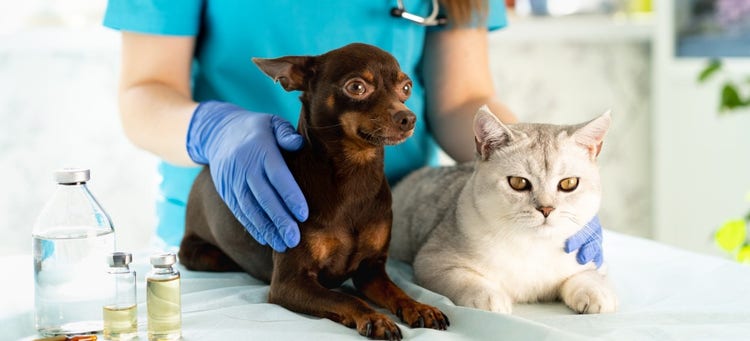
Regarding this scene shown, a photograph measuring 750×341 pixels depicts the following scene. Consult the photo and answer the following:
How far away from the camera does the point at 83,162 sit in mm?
2590

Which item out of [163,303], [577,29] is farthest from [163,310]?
[577,29]

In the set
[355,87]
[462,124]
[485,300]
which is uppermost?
[355,87]

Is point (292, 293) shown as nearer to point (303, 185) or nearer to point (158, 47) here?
point (303, 185)

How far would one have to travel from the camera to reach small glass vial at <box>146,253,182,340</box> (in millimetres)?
999

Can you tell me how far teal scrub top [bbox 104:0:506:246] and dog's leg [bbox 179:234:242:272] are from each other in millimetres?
→ 273

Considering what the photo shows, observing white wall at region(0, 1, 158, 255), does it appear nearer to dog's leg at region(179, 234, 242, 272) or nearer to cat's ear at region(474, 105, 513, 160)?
dog's leg at region(179, 234, 242, 272)

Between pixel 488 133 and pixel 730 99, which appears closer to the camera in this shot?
pixel 488 133

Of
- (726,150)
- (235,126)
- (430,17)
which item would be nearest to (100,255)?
(235,126)

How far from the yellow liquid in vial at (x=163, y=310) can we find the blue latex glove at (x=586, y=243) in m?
0.61

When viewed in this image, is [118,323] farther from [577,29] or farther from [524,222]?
[577,29]

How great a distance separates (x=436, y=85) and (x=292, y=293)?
79 centimetres

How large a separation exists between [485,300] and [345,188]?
27 cm

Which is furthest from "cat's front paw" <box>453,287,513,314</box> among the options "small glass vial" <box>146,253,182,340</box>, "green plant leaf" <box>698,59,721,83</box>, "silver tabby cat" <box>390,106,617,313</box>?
"green plant leaf" <box>698,59,721,83</box>

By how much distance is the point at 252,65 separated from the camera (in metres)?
1.62
